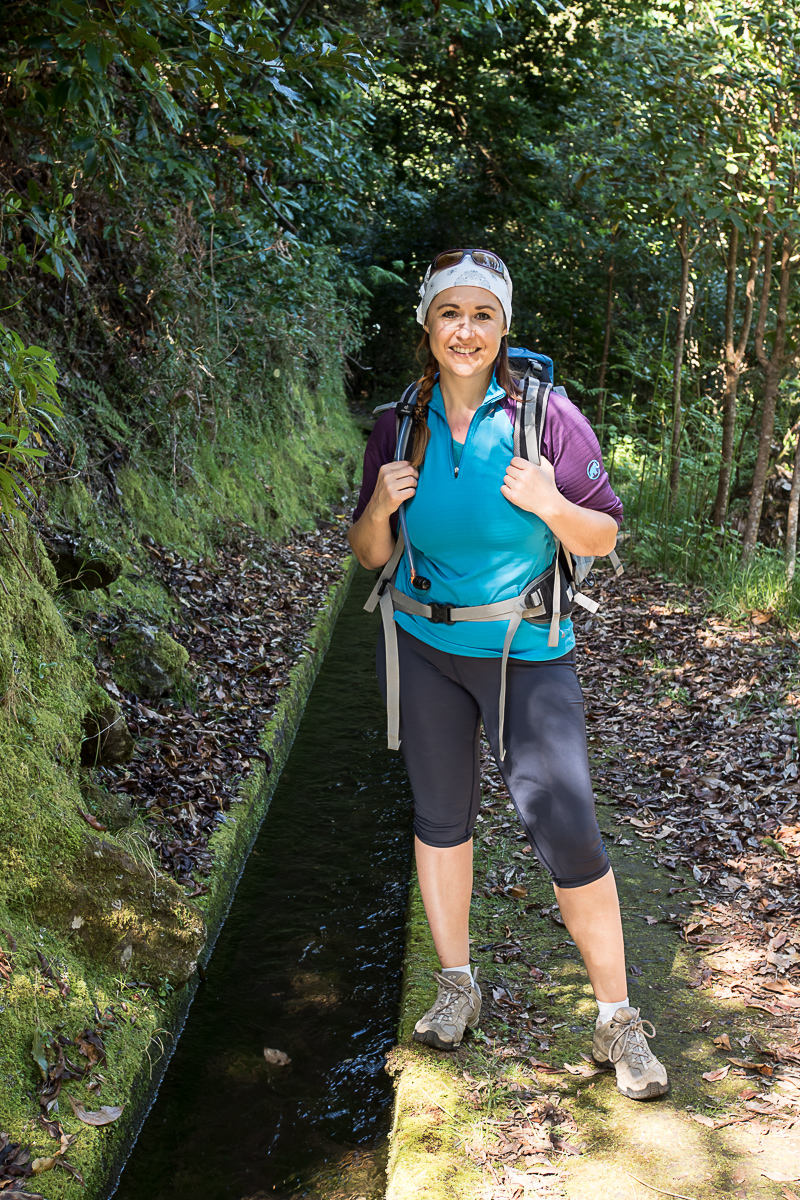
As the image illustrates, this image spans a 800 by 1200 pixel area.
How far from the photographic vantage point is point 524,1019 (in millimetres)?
3029

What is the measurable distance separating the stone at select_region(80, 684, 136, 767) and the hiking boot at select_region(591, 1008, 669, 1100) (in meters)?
2.23

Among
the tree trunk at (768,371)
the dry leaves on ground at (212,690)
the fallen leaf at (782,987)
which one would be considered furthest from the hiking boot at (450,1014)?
the tree trunk at (768,371)

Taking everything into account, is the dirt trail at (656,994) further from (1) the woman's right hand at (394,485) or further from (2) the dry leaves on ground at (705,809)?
(1) the woman's right hand at (394,485)

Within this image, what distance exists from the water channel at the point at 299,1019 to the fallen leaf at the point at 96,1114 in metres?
0.20

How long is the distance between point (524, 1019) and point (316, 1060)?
2.39ft

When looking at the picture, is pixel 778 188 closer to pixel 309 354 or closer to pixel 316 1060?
pixel 316 1060

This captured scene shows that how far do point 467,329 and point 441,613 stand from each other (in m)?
0.77

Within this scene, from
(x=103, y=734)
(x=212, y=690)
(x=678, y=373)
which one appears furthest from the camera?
(x=678, y=373)

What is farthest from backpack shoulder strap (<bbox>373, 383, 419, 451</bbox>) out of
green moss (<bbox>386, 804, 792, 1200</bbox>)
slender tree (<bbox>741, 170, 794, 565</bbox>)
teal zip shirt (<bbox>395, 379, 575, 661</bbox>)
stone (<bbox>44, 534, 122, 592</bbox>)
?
slender tree (<bbox>741, 170, 794, 565</bbox>)

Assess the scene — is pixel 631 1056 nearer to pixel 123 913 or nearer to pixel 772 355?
pixel 123 913

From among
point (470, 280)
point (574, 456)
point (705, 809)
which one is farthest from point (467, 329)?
point (705, 809)

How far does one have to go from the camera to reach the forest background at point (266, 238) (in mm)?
3582

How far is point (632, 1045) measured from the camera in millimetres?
2643

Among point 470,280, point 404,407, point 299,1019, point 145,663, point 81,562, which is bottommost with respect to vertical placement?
point 299,1019
